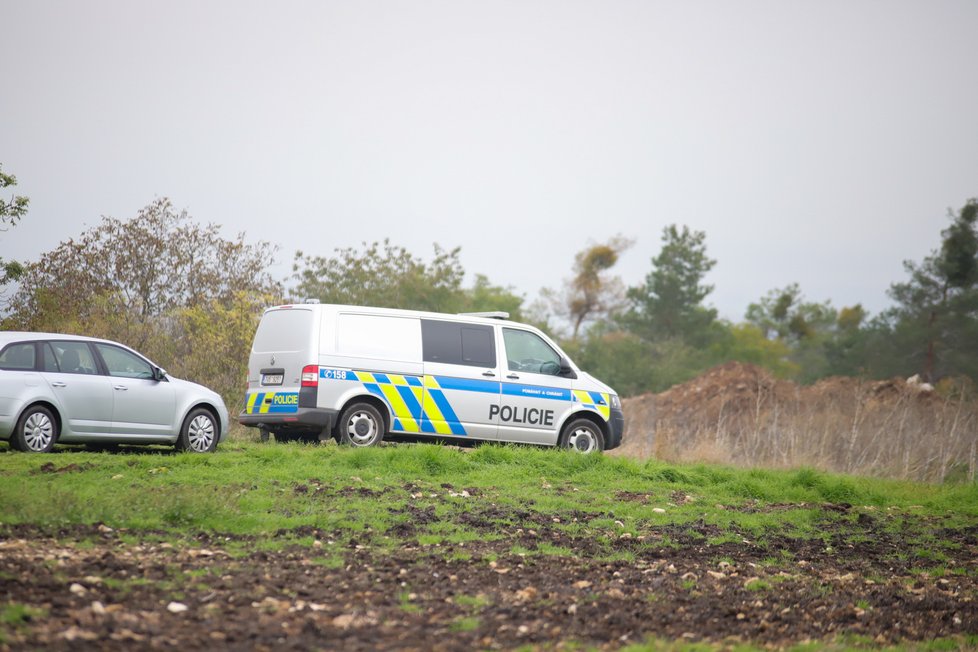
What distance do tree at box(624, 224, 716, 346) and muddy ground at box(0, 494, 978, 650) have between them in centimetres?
5533

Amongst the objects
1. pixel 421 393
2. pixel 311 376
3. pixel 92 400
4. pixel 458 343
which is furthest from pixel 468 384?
pixel 92 400

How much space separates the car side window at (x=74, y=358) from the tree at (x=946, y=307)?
46799 millimetres

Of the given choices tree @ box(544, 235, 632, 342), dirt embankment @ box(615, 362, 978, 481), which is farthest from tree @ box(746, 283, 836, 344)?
dirt embankment @ box(615, 362, 978, 481)

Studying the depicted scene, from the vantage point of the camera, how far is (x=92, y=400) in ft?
44.1

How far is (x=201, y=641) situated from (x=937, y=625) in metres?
5.08

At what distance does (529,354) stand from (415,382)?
6.67 feet

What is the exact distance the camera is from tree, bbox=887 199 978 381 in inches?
2032

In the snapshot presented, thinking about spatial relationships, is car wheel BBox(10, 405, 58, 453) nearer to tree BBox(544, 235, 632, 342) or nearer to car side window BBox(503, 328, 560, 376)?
car side window BBox(503, 328, 560, 376)

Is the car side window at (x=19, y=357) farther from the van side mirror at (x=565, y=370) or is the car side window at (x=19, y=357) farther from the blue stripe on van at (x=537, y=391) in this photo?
the van side mirror at (x=565, y=370)

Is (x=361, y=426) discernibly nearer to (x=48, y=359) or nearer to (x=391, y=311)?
(x=391, y=311)

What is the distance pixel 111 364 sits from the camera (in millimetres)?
13961

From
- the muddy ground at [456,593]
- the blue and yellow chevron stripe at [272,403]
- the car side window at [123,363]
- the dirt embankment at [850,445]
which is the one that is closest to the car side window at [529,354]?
the blue and yellow chevron stripe at [272,403]

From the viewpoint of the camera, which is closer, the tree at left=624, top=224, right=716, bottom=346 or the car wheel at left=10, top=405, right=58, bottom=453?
the car wheel at left=10, top=405, right=58, bottom=453

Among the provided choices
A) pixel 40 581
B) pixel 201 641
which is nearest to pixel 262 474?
pixel 40 581
